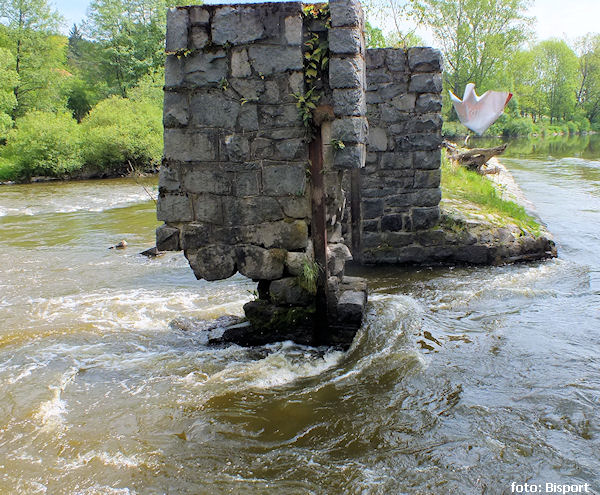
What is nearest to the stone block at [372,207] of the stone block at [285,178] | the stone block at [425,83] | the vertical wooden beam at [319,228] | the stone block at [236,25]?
the stone block at [425,83]

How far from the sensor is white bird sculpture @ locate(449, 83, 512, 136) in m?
11.9

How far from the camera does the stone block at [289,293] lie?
479cm

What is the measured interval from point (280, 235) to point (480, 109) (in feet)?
30.8

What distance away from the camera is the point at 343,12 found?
4.27 m

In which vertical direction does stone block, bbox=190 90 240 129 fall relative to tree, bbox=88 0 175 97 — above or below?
below

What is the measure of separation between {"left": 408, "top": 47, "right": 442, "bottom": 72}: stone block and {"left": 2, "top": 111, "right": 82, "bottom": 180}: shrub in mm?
21540

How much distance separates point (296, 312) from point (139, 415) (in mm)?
1694

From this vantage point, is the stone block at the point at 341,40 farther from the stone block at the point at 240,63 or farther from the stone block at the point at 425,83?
the stone block at the point at 425,83

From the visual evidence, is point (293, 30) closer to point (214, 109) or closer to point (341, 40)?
point (341, 40)

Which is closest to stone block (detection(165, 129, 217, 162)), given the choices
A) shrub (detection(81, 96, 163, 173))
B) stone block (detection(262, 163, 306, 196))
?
stone block (detection(262, 163, 306, 196))

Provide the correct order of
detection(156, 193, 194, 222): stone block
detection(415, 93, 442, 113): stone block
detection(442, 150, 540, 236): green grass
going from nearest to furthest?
1. detection(156, 193, 194, 222): stone block
2. detection(415, 93, 442, 113): stone block
3. detection(442, 150, 540, 236): green grass

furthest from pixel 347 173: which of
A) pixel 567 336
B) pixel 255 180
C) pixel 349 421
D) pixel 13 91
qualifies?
pixel 13 91

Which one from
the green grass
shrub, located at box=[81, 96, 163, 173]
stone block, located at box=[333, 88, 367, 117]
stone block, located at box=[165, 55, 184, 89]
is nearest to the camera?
stone block, located at box=[333, 88, 367, 117]

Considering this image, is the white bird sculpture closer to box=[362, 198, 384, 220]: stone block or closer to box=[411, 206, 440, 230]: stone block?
box=[411, 206, 440, 230]: stone block
